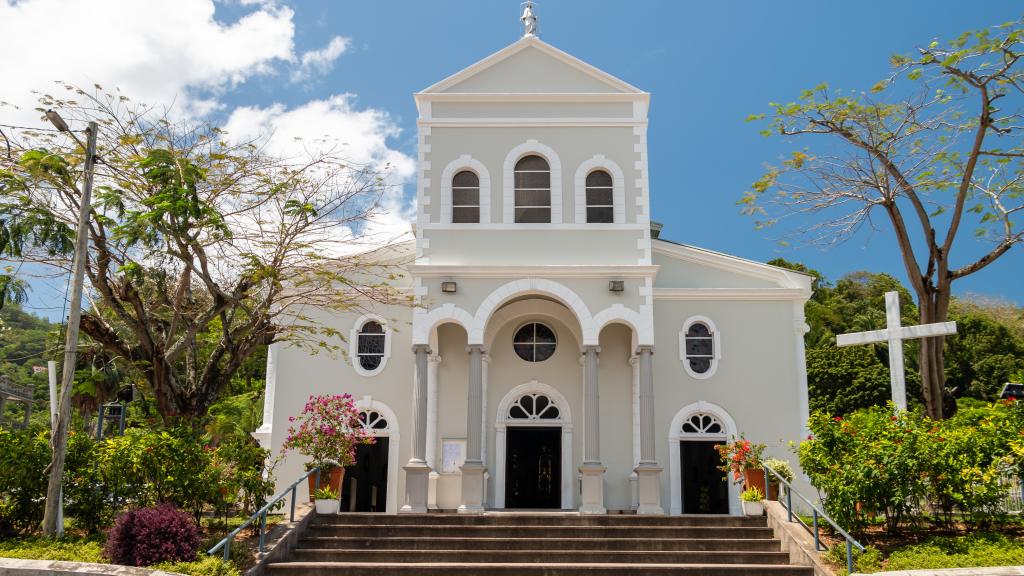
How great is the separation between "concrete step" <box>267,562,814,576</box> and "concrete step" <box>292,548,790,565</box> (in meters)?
0.53

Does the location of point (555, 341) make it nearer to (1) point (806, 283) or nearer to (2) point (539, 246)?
(2) point (539, 246)

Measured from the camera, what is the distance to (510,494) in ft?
60.8

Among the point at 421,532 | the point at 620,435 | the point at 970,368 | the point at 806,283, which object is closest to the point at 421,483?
the point at 421,532

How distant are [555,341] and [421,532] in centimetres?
643

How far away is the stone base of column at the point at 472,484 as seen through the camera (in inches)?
640

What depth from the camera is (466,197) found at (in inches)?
750

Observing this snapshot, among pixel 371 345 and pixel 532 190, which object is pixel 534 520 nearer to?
pixel 371 345

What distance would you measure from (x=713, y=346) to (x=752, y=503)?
4.78 meters

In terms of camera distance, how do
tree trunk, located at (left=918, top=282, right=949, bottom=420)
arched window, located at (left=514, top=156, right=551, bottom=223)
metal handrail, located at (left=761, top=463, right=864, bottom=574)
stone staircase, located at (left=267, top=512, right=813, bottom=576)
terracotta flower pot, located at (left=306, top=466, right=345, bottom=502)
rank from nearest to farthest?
1. metal handrail, located at (left=761, top=463, right=864, bottom=574)
2. stone staircase, located at (left=267, top=512, right=813, bottom=576)
3. terracotta flower pot, located at (left=306, top=466, right=345, bottom=502)
4. tree trunk, located at (left=918, top=282, right=949, bottom=420)
5. arched window, located at (left=514, top=156, right=551, bottom=223)

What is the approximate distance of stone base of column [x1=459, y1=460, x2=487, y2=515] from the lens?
16266 millimetres

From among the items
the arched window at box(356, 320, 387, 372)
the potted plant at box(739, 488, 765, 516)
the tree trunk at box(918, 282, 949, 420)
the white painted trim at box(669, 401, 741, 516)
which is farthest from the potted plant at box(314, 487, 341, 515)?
the tree trunk at box(918, 282, 949, 420)

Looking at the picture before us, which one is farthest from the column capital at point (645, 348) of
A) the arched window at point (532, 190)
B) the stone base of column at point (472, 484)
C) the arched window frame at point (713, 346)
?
the stone base of column at point (472, 484)

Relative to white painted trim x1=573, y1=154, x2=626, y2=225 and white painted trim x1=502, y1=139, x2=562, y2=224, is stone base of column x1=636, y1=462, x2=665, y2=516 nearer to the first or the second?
white painted trim x1=573, y1=154, x2=626, y2=225

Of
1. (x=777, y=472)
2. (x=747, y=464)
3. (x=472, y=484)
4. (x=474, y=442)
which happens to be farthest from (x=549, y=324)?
(x=777, y=472)
